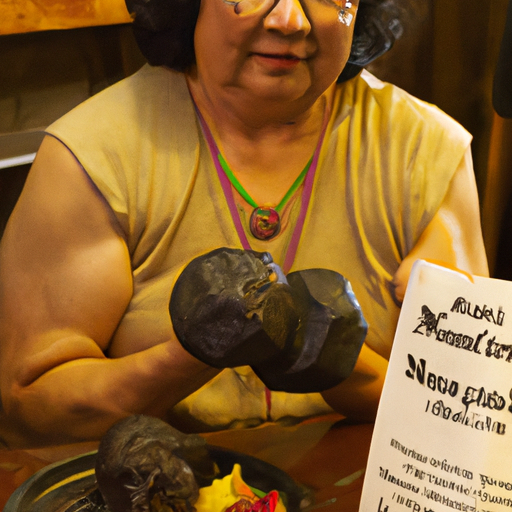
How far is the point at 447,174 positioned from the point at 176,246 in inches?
17.8

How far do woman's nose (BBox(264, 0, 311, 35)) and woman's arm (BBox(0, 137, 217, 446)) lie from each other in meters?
0.34

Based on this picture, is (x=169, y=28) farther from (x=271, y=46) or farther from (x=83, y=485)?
(x=83, y=485)

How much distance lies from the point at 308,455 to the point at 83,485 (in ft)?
1.17

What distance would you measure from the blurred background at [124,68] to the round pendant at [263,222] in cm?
28

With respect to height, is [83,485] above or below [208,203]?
below

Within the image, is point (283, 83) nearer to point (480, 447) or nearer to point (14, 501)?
point (480, 447)

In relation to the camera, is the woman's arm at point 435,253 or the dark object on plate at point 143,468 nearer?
the dark object on plate at point 143,468

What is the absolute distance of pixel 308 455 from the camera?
117cm

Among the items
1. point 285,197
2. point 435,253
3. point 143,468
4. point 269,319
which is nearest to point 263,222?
point 285,197

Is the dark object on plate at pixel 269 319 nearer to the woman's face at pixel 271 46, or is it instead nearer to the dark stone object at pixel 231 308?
the dark stone object at pixel 231 308

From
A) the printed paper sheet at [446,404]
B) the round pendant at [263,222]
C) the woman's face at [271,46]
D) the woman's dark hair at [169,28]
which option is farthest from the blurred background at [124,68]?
the printed paper sheet at [446,404]

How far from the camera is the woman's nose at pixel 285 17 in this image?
984 millimetres

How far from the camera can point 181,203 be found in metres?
1.07

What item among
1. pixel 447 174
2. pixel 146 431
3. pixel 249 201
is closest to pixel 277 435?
pixel 146 431
